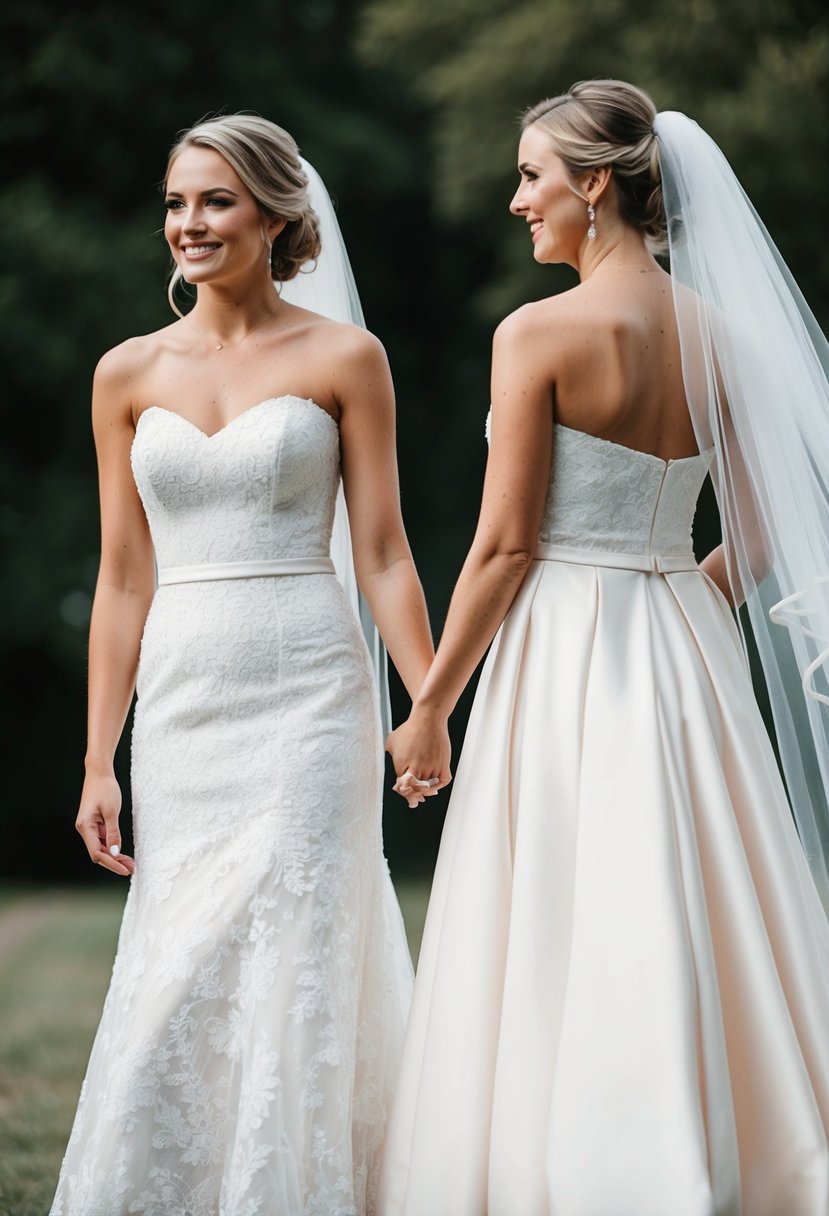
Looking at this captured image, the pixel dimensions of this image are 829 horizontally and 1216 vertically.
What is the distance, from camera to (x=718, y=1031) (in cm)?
329

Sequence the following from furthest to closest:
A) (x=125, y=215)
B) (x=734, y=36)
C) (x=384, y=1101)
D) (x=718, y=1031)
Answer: (x=125, y=215) → (x=734, y=36) → (x=384, y=1101) → (x=718, y=1031)

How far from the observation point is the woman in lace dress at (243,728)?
3506 mm

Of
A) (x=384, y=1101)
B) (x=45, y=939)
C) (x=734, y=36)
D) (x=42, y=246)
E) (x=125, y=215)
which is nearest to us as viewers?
(x=384, y=1101)

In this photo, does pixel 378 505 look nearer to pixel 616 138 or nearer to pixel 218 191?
pixel 218 191

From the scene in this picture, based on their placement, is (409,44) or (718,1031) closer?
(718,1031)

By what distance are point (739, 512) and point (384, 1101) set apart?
1614 millimetres

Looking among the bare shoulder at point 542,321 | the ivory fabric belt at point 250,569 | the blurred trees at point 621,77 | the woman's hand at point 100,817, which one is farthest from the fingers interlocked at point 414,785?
the blurred trees at point 621,77

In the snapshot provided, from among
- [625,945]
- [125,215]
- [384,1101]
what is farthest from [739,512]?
[125,215]

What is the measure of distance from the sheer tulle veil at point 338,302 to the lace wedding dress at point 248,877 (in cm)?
47

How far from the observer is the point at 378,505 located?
391 centimetres

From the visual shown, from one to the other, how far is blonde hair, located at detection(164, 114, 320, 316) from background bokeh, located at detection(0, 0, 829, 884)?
10.0 meters

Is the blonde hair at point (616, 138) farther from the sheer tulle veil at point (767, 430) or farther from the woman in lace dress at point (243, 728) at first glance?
the woman in lace dress at point (243, 728)

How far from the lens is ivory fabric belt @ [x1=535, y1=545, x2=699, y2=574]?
145 inches

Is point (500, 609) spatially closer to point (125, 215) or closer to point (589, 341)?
point (589, 341)
